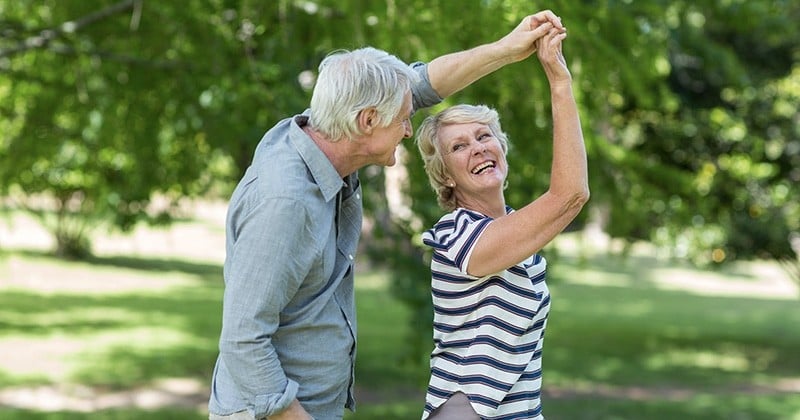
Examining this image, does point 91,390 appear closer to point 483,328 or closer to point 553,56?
point 483,328

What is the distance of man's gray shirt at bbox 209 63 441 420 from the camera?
236 centimetres

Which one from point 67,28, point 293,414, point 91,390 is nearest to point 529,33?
point 293,414

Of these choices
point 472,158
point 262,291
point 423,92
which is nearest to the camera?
point 262,291

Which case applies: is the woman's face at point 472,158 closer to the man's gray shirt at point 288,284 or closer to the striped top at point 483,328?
the striped top at point 483,328

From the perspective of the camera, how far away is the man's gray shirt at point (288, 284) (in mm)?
2361

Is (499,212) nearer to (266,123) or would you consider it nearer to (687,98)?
(266,123)

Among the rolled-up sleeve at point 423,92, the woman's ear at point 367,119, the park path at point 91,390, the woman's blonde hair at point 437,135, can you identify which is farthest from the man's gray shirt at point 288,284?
the park path at point 91,390

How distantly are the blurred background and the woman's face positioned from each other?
2.03 meters

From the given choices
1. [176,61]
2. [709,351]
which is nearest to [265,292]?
[176,61]

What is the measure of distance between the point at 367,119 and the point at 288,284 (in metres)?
0.38

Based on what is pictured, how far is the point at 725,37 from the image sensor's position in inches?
483

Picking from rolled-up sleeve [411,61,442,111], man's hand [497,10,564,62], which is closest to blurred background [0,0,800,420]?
rolled-up sleeve [411,61,442,111]

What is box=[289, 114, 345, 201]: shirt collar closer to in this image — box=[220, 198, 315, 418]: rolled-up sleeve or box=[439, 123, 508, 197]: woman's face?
box=[220, 198, 315, 418]: rolled-up sleeve

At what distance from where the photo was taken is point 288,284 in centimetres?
239
